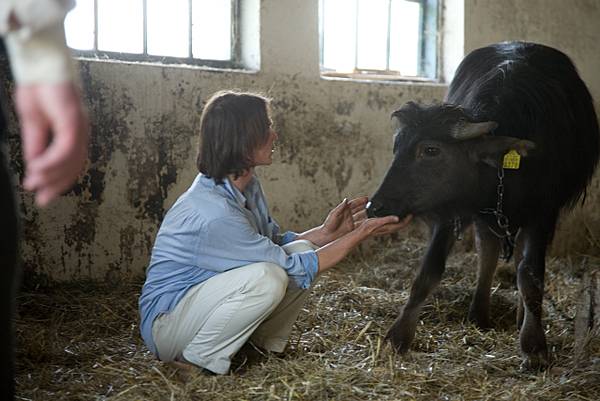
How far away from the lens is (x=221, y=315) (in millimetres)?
2961

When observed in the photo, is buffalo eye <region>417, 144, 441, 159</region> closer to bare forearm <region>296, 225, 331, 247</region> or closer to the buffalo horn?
the buffalo horn

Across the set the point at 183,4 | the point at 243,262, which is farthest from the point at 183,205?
the point at 183,4

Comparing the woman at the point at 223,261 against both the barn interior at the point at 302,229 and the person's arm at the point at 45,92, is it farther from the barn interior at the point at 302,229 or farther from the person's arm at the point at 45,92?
the person's arm at the point at 45,92

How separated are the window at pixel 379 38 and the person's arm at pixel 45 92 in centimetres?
488

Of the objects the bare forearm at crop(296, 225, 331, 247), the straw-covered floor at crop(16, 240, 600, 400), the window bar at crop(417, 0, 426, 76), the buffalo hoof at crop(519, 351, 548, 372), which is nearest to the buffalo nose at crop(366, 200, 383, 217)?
the bare forearm at crop(296, 225, 331, 247)

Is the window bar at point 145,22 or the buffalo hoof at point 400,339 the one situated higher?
the window bar at point 145,22

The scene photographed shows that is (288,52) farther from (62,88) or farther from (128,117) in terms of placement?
(62,88)

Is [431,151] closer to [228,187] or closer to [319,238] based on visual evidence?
[319,238]

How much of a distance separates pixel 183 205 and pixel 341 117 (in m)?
2.97

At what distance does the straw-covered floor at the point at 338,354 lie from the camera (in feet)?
9.48

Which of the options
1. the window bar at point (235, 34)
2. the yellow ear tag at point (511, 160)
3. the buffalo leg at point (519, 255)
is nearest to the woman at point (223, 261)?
the yellow ear tag at point (511, 160)

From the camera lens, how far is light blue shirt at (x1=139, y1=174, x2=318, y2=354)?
2996 mm

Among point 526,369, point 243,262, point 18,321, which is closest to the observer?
point 243,262

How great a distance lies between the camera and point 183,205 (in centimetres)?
310
